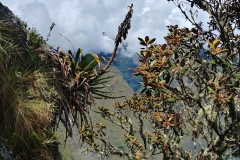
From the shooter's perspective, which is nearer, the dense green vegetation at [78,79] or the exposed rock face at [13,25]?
the dense green vegetation at [78,79]

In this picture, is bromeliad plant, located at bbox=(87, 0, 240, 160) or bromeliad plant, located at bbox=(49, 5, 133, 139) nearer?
bromeliad plant, located at bbox=(87, 0, 240, 160)

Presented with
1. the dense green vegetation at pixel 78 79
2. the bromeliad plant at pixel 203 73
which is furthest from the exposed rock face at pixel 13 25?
the bromeliad plant at pixel 203 73

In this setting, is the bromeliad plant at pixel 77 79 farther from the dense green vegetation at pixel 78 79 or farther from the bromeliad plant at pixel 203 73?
the bromeliad plant at pixel 203 73

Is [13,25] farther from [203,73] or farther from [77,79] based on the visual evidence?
[203,73]

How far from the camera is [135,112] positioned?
15.7m

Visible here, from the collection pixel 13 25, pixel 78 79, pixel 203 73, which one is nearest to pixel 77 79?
pixel 78 79

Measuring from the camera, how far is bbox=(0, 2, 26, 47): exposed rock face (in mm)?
5677

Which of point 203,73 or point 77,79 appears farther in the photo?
point 203,73

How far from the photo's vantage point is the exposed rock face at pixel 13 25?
5.68m

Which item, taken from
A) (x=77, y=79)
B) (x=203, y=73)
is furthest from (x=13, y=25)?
(x=203, y=73)

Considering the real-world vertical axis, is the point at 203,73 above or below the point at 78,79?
above

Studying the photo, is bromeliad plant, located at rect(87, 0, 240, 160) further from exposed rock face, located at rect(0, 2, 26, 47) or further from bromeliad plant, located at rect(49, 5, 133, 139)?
exposed rock face, located at rect(0, 2, 26, 47)

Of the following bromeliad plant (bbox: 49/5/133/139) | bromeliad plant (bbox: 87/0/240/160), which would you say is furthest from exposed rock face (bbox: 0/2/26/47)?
bromeliad plant (bbox: 87/0/240/160)

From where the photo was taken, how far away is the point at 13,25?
618cm
